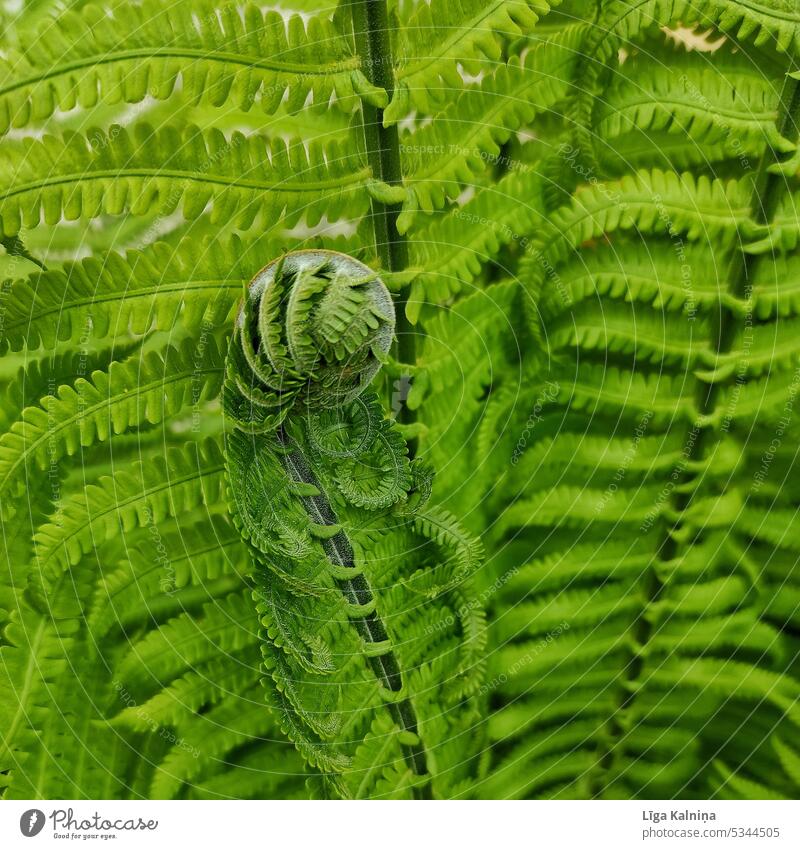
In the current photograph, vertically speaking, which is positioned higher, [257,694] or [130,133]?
[130,133]

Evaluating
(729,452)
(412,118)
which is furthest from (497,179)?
(729,452)

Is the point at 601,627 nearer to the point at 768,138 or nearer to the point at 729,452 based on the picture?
the point at 729,452

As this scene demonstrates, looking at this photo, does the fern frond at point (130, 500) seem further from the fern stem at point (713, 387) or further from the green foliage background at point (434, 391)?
the fern stem at point (713, 387)

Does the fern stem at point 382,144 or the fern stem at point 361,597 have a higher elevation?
the fern stem at point 382,144

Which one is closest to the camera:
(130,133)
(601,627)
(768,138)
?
(130,133)

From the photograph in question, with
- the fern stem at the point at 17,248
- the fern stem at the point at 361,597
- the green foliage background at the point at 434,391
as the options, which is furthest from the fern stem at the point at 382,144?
the fern stem at the point at 17,248

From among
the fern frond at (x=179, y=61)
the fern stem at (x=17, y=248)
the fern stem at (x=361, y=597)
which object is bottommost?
the fern stem at (x=361, y=597)

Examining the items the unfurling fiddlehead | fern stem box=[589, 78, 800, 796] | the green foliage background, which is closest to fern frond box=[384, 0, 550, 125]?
the green foliage background

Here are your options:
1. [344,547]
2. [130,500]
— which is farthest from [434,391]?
[130,500]
